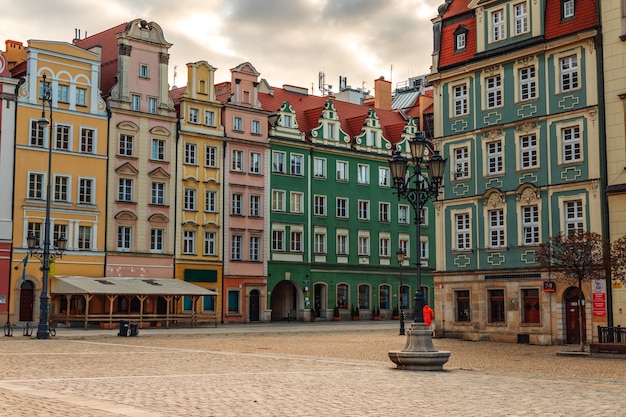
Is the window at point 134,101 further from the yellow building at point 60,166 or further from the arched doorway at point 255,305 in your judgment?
the arched doorway at point 255,305

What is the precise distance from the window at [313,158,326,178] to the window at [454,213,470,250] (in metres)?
27.8

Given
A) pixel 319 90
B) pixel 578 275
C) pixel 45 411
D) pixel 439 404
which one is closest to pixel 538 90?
pixel 578 275

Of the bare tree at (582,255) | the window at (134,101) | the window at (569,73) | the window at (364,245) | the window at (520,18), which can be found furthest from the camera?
the window at (364,245)

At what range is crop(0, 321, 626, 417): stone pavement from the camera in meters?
13.5

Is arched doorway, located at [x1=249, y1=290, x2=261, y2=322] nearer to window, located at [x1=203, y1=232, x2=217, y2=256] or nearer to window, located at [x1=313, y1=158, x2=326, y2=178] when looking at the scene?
window, located at [x1=203, y1=232, x2=217, y2=256]

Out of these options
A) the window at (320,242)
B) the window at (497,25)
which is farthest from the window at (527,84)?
the window at (320,242)

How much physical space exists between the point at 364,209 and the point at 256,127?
1192 cm

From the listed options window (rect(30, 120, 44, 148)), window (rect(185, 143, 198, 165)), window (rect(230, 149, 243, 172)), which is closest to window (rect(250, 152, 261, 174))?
window (rect(230, 149, 243, 172))

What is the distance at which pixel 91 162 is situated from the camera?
57.2 m

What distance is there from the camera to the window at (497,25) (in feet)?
135

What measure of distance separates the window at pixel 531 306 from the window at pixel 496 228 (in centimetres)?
259

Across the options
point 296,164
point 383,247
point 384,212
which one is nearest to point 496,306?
point 296,164

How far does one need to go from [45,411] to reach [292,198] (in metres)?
55.4

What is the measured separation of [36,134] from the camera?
2165 inches
